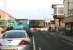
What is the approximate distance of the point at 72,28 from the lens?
247 feet

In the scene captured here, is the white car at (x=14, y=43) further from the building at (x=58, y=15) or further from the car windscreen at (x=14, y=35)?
the building at (x=58, y=15)

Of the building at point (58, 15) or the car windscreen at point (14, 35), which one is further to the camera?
the building at point (58, 15)

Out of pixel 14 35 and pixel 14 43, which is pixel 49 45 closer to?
pixel 14 35

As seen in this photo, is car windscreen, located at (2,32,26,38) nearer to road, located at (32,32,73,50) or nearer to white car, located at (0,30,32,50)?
white car, located at (0,30,32,50)

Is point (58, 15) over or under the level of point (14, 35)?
under

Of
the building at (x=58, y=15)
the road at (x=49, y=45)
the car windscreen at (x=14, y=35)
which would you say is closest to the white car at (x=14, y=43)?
the car windscreen at (x=14, y=35)

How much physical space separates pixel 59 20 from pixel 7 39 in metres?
113

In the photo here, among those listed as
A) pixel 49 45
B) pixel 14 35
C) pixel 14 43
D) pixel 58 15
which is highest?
pixel 14 35

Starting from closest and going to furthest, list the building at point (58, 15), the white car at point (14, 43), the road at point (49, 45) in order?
1. the white car at point (14, 43)
2. the road at point (49, 45)
3. the building at point (58, 15)

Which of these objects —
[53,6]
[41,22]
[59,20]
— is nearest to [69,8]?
[41,22]

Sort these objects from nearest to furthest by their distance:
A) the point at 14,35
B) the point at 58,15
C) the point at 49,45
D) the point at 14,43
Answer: the point at 14,43, the point at 14,35, the point at 49,45, the point at 58,15

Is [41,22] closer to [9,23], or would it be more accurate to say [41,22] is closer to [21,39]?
[9,23]

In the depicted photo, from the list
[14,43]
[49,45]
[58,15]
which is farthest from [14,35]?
[58,15]

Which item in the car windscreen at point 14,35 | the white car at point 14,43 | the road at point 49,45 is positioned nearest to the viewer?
the white car at point 14,43
